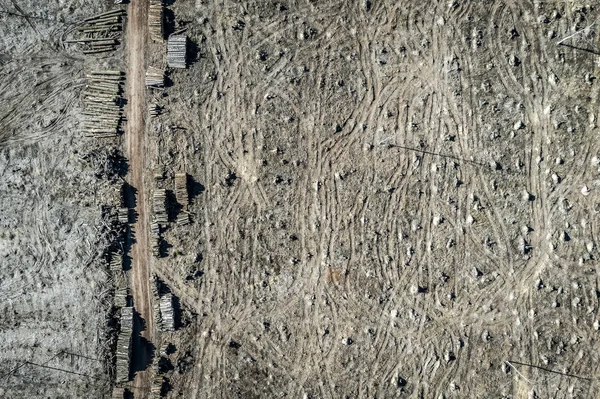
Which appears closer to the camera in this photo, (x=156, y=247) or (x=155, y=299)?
(x=156, y=247)

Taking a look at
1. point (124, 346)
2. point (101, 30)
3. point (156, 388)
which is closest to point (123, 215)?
point (124, 346)

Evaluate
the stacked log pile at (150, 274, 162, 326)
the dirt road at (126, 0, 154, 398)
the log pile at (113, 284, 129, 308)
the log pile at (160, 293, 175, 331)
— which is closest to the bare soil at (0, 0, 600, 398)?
the dirt road at (126, 0, 154, 398)

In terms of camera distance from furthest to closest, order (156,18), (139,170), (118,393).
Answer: (139,170), (118,393), (156,18)

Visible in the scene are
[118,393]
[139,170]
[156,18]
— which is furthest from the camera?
[139,170]

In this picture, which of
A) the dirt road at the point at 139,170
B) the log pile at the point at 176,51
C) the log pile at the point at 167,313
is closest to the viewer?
the log pile at the point at 176,51

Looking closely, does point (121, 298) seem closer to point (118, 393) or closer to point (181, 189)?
point (118, 393)

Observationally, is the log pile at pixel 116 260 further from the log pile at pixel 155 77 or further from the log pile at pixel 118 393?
the log pile at pixel 155 77

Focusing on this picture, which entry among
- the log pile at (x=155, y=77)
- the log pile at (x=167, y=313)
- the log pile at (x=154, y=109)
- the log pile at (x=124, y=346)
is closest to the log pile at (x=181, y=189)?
the log pile at (x=154, y=109)
